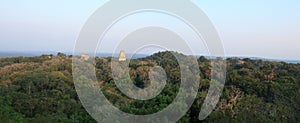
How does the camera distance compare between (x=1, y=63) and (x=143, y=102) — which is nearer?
(x=143, y=102)

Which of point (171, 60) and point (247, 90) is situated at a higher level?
point (171, 60)

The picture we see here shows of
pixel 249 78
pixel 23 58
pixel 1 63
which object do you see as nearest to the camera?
pixel 249 78

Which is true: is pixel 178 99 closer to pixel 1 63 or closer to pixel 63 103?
pixel 63 103

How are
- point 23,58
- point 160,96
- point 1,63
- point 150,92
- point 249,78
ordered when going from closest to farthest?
point 160,96 → point 150,92 → point 249,78 → point 1,63 → point 23,58

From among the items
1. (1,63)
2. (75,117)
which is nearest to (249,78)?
(75,117)

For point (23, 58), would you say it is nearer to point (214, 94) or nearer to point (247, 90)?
point (247, 90)

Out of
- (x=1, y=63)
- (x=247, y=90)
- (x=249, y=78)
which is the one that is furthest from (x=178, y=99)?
(x=1, y=63)
